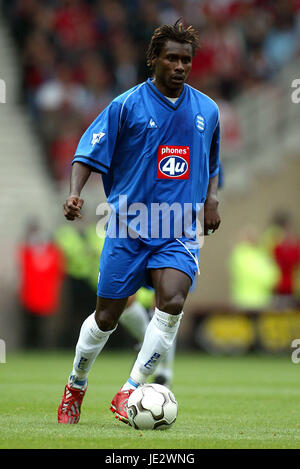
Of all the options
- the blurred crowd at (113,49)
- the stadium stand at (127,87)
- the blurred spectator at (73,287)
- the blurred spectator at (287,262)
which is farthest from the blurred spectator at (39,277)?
the blurred spectator at (287,262)

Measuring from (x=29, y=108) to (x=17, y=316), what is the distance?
13.7ft

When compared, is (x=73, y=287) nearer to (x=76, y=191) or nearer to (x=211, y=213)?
(x=211, y=213)

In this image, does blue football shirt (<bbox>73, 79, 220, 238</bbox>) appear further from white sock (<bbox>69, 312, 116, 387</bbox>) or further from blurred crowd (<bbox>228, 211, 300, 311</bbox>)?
blurred crowd (<bbox>228, 211, 300, 311</bbox>)

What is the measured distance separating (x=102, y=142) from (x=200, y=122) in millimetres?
651

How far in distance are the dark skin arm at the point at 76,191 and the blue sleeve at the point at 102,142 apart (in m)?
0.05

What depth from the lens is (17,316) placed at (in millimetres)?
15773

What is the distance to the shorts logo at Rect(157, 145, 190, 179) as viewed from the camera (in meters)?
5.88

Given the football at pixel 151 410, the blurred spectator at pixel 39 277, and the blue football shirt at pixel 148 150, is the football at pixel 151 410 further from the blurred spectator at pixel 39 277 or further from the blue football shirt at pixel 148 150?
the blurred spectator at pixel 39 277

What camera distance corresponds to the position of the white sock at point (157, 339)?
5684 mm

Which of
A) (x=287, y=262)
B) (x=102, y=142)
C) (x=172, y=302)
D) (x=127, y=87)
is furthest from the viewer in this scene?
(x=127, y=87)

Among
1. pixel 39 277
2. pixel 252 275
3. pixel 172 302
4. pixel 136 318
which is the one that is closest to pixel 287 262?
pixel 252 275

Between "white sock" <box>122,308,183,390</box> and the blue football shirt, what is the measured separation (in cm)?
55

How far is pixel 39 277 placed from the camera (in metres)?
15.3

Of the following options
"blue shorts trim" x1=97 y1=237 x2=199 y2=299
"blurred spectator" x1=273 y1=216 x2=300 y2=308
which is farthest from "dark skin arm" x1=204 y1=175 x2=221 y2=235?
"blurred spectator" x1=273 y1=216 x2=300 y2=308
